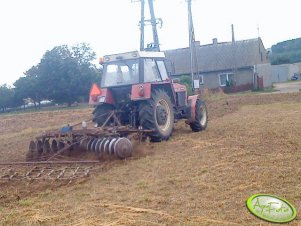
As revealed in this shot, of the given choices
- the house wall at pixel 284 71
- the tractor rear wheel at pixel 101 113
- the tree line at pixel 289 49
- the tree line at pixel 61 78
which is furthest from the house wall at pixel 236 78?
the tree line at pixel 289 49

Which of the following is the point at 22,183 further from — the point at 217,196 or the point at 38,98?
the point at 38,98

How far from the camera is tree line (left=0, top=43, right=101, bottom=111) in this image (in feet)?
160

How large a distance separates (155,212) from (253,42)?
4188 centimetres

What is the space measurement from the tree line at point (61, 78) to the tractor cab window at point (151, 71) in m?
37.3

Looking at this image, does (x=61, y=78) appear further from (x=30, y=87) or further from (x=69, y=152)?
(x=69, y=152)

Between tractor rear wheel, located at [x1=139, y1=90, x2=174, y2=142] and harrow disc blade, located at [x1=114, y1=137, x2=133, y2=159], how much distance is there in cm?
179

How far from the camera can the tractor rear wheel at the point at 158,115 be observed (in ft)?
34.9

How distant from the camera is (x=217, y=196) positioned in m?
5.81

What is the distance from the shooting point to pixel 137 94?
1075 centimetres

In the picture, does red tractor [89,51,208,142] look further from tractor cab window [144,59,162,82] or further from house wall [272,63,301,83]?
house wall [272,63,301,83]

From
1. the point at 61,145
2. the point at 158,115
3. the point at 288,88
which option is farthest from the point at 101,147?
the point at 288,88

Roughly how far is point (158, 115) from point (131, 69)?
4.73 ft

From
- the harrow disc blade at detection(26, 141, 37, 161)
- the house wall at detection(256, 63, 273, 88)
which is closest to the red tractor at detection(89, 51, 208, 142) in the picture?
the harrow disc blade at detection(26, 141, 37, 161)

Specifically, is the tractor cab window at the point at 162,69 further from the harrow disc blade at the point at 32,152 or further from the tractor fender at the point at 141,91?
the harrow disc blade at the point at 32,152
